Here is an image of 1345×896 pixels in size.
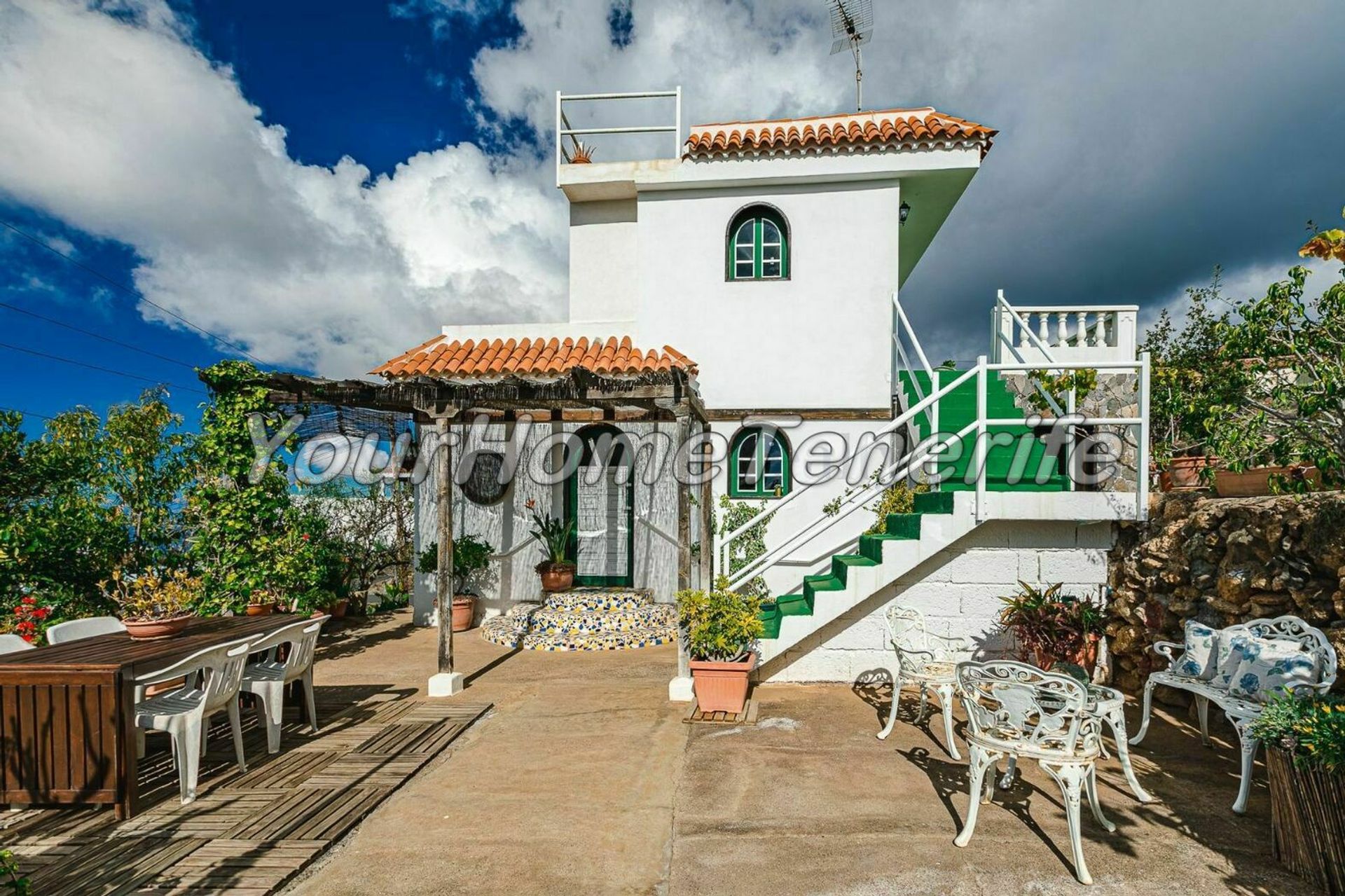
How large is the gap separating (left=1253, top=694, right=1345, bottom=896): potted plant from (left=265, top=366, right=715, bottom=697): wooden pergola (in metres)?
4.04

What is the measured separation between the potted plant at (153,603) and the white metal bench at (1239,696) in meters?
7.17

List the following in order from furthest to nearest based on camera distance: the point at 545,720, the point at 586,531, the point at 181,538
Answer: the point at 586,531, the point at 181,538, the point at 545,720

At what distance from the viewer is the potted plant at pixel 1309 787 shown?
2.92 m

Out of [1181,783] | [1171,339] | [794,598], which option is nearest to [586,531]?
[794,598]

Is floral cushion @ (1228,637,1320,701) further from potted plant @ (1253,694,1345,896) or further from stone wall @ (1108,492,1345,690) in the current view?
potted plant @ (1253,694,1345,896)

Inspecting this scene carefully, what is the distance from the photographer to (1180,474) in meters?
6.80

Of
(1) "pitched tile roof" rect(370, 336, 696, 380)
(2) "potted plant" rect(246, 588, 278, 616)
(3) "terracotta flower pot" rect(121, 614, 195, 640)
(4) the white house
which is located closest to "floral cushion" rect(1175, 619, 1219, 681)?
(4) the white house

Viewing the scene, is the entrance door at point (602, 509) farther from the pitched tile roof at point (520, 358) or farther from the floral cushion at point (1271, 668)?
the floral cushion at point (1271, 668)

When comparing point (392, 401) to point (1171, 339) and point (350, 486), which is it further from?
point (1171, 339)

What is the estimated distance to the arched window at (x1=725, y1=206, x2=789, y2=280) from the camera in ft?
29.2

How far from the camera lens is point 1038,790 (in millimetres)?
4074

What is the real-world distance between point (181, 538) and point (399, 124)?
875 cm

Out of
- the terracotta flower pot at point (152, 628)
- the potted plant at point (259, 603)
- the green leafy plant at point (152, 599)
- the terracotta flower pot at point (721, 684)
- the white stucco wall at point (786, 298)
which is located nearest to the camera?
the terracotta flower pot at point (152, 628)

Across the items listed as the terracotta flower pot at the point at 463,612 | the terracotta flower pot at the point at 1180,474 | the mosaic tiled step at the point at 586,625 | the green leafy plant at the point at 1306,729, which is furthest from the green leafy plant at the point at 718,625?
the terracotta flower pot at the point at 463,612
